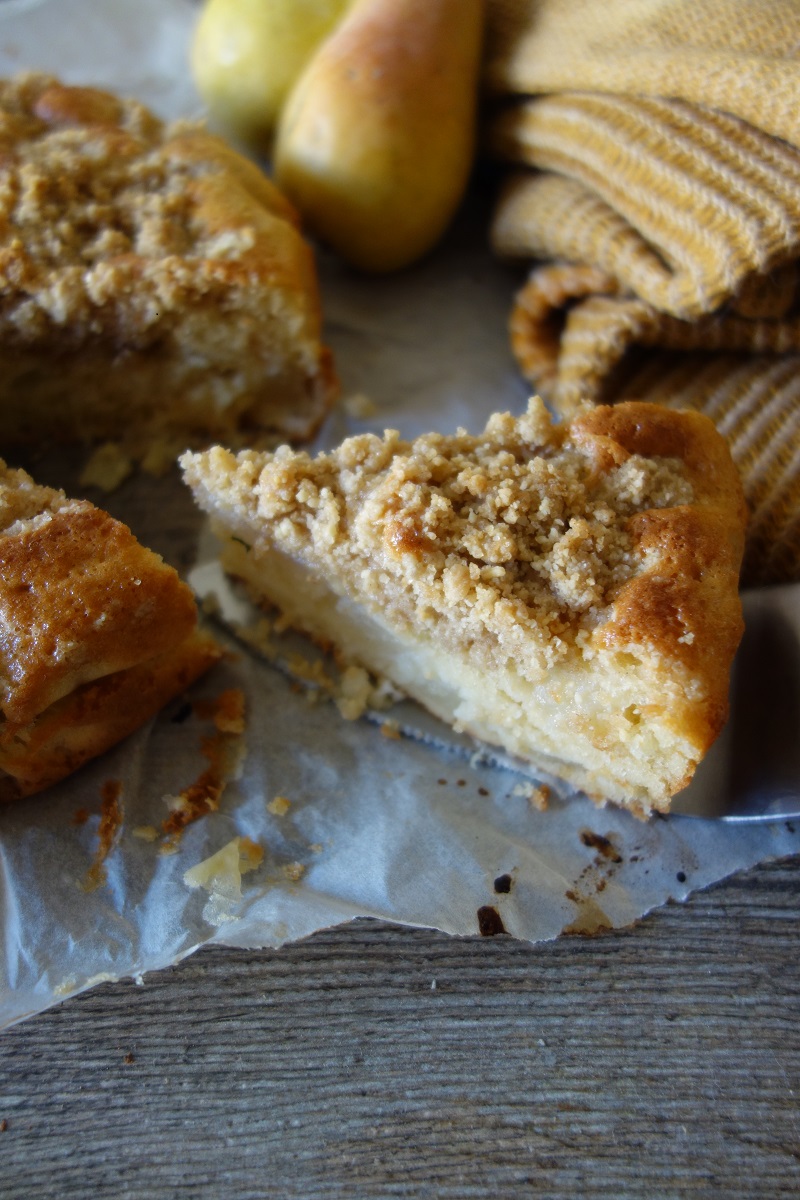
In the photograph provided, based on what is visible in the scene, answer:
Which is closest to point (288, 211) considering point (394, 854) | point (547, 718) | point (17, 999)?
point (547, 718)

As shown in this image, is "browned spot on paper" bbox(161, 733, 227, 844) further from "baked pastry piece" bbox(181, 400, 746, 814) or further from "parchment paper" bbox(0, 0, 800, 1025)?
"baked pastry piece" bbox(181, 400, 746, 814)

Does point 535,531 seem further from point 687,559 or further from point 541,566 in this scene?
point 687,559

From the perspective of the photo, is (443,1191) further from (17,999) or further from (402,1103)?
(17,999)

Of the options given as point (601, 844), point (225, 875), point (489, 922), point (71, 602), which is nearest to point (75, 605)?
point (71, 602)

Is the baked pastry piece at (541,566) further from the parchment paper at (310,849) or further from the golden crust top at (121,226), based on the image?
the golden crust top at (121,226)

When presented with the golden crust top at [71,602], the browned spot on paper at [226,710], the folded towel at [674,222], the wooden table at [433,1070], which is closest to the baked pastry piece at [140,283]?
the golden crust top at [71,602]

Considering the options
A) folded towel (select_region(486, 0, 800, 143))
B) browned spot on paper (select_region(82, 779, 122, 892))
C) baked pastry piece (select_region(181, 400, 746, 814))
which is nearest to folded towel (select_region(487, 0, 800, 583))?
folded towel (select_region(486, 0, 800, 143))

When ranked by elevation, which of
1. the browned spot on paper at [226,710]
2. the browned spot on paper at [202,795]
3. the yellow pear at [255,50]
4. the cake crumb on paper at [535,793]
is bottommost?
the cake crumb on paper at [535,793]
